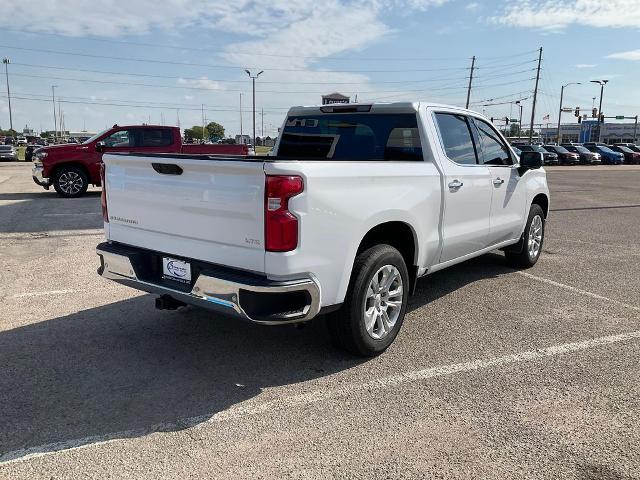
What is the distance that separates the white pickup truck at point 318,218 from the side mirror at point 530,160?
0.70 m

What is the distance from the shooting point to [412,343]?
4434 millimetres

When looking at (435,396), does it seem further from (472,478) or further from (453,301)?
(453,301)

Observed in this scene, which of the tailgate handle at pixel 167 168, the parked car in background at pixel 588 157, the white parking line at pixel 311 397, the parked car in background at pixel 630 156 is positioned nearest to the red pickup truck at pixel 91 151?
the tailgate handle at pixel 167 168

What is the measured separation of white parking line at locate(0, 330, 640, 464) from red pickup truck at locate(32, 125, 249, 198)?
1038cm

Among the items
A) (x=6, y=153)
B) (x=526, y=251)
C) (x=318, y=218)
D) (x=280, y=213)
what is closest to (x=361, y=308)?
(x=318, y=218)

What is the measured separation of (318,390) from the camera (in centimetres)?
360

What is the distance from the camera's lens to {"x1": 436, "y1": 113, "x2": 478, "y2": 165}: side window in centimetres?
498

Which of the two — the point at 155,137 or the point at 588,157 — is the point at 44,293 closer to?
the point at 155,137

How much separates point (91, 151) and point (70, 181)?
950mm

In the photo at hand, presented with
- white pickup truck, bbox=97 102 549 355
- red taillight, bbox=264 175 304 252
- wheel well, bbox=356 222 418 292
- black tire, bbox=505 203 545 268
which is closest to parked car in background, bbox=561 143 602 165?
black tire, bbox=505 203 545 268

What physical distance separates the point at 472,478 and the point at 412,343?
1.77 m

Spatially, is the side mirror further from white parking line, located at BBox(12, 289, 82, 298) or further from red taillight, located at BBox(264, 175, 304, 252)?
white parking line, located at BBox(12, 289, 82, 298)

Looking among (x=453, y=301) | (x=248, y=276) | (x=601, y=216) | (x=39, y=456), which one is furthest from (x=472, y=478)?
(x=601, y=216)

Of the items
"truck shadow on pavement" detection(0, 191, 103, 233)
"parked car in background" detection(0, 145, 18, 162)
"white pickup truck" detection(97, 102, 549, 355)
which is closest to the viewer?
"white pickup truck" detection(97, 102, 549, 355)
